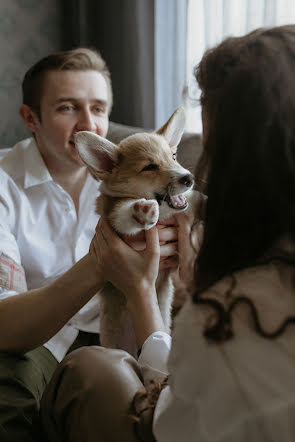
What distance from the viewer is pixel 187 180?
1.29 m

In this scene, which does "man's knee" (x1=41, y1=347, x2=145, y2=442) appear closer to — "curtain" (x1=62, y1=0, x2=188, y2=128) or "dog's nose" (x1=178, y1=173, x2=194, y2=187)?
"dog's nose" (x1=178, y1=173, x2=194, y2=187)

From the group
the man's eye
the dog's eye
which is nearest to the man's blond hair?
the man's eye

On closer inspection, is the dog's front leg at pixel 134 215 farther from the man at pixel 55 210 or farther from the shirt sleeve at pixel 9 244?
the shirt sleeve at pixel 9 244

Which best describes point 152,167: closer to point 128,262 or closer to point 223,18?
point 128,262

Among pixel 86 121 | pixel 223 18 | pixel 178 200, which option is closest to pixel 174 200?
pixel 178 200

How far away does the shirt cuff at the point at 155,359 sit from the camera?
970 mm

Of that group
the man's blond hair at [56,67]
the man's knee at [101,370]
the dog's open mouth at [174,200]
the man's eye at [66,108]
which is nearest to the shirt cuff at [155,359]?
the man's knee at [101,370]

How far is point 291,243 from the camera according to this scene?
668 millimetres

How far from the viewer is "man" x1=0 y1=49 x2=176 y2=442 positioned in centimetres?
138

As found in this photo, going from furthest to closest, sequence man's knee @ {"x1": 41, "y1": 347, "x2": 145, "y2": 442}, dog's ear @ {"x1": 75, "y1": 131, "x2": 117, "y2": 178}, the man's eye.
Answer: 1. the man's eye
2. dog's ear @ {"x1": 75, "y1": 131, "x2": 117, "y2": 178}
3. man's knee @ {"x1": 41, "y1": 347, "x2": 145, "y2": 442}

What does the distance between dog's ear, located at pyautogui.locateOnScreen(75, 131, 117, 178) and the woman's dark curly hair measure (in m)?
0.70

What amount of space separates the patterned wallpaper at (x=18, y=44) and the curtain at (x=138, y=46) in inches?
5.8

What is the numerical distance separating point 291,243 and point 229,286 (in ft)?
0.39

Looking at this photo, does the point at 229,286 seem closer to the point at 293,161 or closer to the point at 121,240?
the point at 293,161
